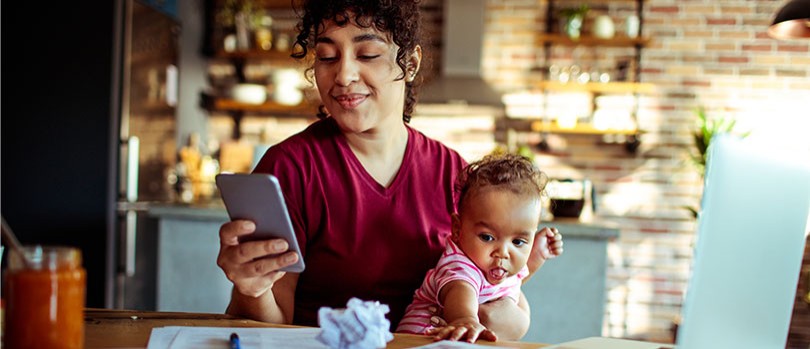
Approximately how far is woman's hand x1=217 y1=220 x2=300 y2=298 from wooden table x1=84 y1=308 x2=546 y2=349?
11cm

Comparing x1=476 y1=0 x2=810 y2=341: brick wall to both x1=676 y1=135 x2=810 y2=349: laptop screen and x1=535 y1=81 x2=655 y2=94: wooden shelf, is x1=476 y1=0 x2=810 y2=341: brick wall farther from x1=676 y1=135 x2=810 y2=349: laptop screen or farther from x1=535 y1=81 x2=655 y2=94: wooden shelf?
x1=676 y1=135 x2=810 y2=349: laptop screen

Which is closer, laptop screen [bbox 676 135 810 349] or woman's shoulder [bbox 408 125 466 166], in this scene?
laptop screen [bbox 676 135 810 349]

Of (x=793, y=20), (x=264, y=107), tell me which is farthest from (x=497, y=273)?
(x=264, y=107)

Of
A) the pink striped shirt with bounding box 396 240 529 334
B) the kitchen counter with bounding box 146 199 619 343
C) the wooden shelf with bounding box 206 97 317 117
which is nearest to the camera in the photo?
the pink striped shirt with bounding box 396 240 529 334

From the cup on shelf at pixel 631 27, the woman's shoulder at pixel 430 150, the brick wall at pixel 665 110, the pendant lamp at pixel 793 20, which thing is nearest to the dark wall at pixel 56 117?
the woman's shoulder at pixel 430 150

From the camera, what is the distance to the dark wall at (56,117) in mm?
3461

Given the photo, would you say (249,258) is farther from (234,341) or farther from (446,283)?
(446,283)

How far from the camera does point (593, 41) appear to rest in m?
4.66

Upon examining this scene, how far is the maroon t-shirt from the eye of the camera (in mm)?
1550

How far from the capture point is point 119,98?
3553 mm

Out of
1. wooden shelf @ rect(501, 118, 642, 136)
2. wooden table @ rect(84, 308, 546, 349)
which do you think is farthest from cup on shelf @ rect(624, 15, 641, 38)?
wooden table @ rect(84, 308, 546, 349)

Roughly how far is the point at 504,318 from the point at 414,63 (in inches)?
25.1

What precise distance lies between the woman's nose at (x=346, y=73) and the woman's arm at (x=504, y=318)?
55 centimetres

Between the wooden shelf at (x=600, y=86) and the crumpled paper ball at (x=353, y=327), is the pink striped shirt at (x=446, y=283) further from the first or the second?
the wooden shelf at (x=600, y=86)
